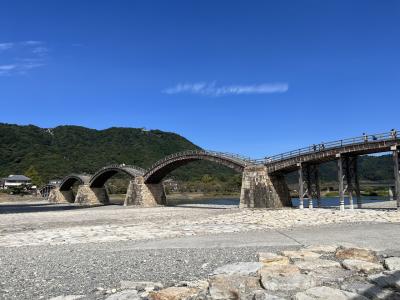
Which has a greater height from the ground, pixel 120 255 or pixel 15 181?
pixel 15 181

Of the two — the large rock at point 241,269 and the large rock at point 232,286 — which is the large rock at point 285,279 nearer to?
the large rock at point 232,286

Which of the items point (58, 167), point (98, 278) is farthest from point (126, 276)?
point (58, 167)

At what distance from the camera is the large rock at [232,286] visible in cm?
692

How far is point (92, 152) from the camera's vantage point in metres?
163

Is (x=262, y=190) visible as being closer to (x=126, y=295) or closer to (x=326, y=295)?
(x=126, y=295)

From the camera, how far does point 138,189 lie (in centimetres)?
6056

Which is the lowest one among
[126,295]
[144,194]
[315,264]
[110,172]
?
[126,295]

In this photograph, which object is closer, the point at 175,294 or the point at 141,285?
the point at 175,294

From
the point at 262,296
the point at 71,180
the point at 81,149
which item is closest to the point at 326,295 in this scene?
the point at 262,296

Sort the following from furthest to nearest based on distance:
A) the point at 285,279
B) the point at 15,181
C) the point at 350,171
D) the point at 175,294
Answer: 1. the point at 15,181
2. the point at 350,171
3. the point at 285,279
4. the point at 175,294

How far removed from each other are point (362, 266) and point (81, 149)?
16618 cm

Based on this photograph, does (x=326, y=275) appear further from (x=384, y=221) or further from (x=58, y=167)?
(x=58, y=167)

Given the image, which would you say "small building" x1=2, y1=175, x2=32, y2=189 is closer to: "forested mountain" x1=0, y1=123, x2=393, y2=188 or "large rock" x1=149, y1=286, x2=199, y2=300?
"forested mountain" x1=0, y1=123, x2=393, y2=188

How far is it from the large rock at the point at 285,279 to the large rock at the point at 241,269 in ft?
1.23
